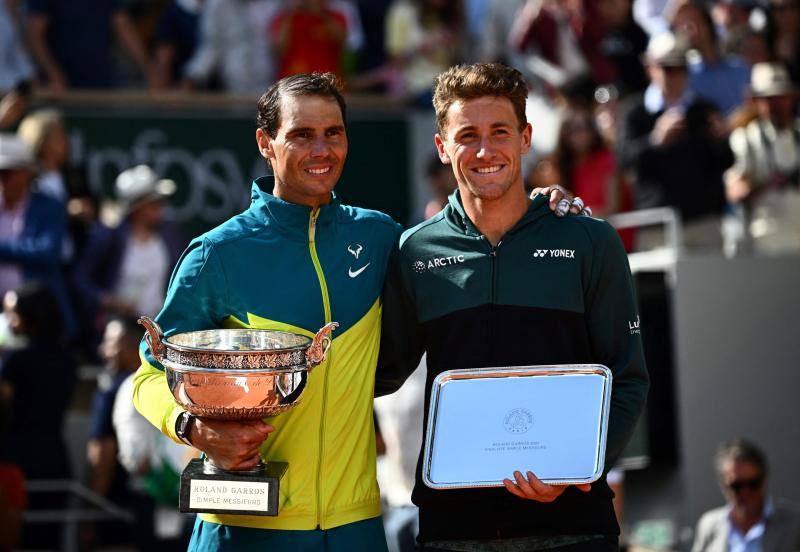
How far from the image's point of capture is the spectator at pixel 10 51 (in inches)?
433

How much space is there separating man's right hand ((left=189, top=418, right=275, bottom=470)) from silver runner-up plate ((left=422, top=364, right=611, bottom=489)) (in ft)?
1.41

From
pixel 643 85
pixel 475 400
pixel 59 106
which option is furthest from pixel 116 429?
pixel 643 85

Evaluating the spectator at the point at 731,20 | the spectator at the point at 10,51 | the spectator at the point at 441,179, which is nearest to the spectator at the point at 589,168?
the spectator at the point at 441,179

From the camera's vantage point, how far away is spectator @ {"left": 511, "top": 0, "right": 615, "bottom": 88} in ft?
40.2

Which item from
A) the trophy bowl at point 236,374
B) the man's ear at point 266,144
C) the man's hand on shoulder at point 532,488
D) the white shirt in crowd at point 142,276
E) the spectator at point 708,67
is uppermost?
the spectator at point 708,67

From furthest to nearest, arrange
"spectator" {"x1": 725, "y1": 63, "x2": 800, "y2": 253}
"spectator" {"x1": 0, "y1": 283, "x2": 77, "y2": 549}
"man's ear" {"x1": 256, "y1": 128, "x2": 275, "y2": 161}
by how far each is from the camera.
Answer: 1. "spectator" {"x1": 725, "y1": 63, "x2": 800, "y2": 253}
2. "spectator" {"x1": 0, "y1": 283, "x2": 77, "y2": 549}
3. "man's ear" {"x1": 256, "y1": 128, "x2": 275, "y2": 161}

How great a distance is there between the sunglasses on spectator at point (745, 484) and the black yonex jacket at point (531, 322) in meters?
4.33

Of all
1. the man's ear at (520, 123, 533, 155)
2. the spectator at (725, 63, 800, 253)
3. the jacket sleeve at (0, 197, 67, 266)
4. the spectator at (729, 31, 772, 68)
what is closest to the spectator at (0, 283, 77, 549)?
the jacket sleeve at (0, 197, 67, 266)

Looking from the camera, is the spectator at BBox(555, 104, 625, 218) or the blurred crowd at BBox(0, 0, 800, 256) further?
the spectator at BBox(555, 104, 625, 218)

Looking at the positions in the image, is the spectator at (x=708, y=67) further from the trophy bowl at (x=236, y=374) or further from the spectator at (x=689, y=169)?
the trophy bowl at (x=236, y=374)

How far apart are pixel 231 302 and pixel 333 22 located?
7.79 meters

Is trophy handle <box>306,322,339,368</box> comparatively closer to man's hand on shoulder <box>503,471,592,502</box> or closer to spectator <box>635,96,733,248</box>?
man's hand on shoulder <box>503,471,592,502</box>

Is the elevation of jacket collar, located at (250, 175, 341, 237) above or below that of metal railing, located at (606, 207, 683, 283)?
below

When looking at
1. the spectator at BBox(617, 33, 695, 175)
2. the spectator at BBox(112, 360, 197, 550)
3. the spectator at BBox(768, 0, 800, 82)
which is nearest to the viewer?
the spectator at BBox(112, 360, 197, 550)
